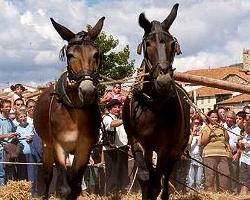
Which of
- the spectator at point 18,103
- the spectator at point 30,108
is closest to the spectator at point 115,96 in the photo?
the spectator at point 30,108

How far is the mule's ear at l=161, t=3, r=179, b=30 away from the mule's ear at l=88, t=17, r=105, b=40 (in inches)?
34.3

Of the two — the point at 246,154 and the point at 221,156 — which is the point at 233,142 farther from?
the point at 221,156

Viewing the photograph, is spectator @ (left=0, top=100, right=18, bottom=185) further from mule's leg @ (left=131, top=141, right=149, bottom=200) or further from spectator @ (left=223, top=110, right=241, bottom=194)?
spectator @ (left=223, top=110, right=241, bottom=194)

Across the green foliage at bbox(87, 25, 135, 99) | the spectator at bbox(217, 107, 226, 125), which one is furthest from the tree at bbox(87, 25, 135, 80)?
the spectator at bbox(217, 107, 226, 125)

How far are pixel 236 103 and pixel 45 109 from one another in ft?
195

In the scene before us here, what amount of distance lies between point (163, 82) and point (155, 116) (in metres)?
0.89

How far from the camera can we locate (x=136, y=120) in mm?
8742

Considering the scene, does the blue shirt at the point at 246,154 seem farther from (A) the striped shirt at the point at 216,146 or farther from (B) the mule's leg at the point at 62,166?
(B) the mule's leg at the point at 62,166

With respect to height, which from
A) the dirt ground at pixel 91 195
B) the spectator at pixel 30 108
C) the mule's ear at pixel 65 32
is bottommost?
the dirt ground at pixel 91 195

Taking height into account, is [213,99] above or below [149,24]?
above

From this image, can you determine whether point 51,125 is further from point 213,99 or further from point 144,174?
point 213,99

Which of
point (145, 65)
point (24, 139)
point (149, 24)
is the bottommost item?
point (24, 139)

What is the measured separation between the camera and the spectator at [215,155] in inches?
471

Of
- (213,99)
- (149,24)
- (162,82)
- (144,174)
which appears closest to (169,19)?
(149,24)
